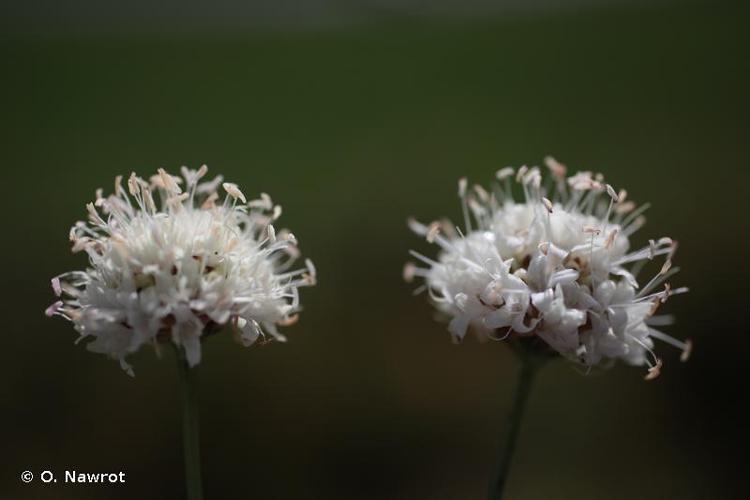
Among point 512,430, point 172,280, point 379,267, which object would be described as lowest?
point 379,267

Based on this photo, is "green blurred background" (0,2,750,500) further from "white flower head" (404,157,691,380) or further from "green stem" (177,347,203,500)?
"white flower head" (404,157,691,380)

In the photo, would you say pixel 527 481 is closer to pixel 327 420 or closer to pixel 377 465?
pixel 377 465

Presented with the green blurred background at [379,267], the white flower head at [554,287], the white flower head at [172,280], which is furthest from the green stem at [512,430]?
the green blurred background at [379,267]

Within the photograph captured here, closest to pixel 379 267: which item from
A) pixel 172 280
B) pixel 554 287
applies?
pixel 554 287

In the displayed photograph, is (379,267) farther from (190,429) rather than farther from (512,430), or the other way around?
(190,429)

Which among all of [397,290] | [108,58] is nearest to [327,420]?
[397,290]

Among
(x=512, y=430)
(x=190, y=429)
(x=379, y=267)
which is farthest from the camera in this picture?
(x=379, y=267)
